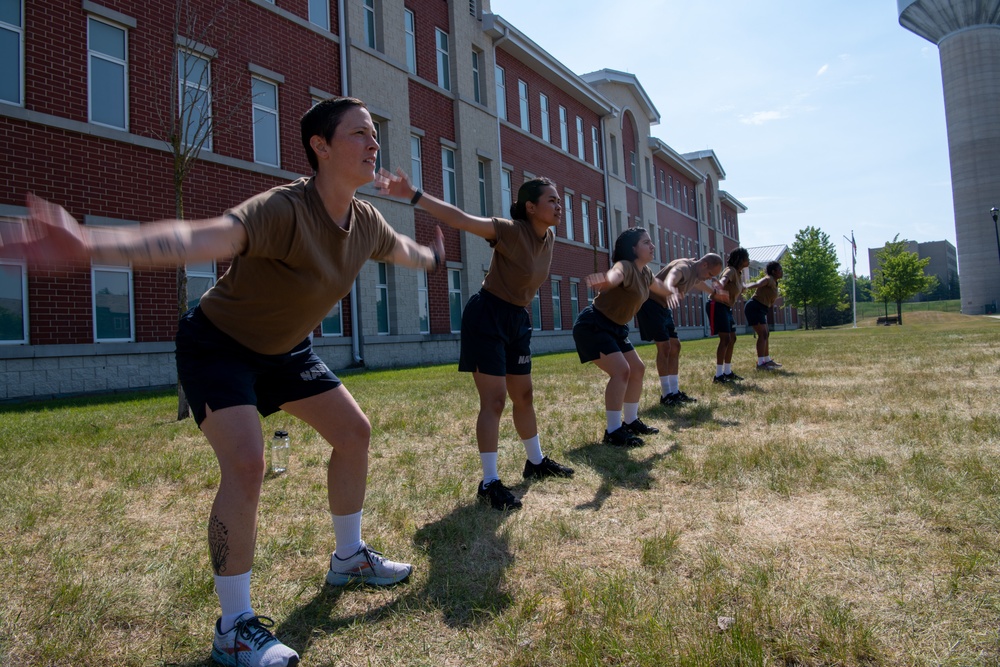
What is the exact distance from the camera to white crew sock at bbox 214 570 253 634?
2.46 m

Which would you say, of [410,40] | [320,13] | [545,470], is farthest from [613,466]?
[410,40]

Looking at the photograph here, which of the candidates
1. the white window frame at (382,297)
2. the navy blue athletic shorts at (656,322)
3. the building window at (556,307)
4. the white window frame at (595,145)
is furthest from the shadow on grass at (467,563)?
the white window frame at (595,145)

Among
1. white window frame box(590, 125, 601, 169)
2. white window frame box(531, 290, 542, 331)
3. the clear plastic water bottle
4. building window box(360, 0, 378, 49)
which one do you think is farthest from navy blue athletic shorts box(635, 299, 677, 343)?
white window frame box(590, 125, 601, 169)

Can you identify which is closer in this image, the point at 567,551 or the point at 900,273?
the point at 567,551

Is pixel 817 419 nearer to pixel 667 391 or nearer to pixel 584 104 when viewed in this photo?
pixel 667 391

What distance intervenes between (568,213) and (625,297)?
27069 mm

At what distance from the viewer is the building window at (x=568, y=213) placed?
32469 millimetres

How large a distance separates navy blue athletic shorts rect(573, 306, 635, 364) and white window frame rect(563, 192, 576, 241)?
2605 cm

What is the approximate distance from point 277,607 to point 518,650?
1099 mm

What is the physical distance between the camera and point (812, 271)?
65.2 m

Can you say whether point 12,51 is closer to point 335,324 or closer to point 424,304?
point 335,324

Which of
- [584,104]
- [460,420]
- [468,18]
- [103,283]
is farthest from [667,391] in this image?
[584,104]

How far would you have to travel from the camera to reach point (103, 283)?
1307 cm

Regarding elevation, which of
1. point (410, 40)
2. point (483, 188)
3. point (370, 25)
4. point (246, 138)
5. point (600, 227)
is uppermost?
point (410, 40)
